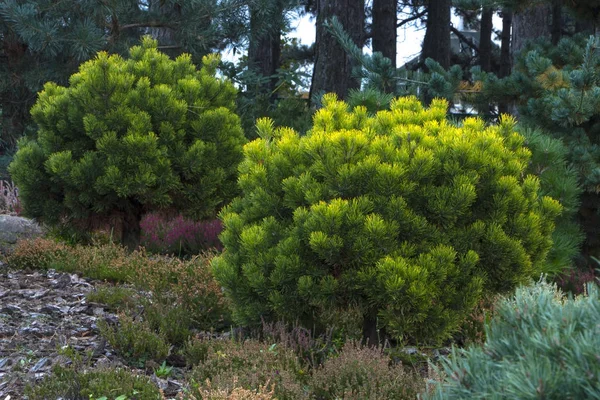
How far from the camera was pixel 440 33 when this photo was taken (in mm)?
18938

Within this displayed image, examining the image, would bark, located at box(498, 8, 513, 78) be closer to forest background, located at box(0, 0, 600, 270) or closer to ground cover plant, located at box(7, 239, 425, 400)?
forest background, located at box(0, 0, 600, 270)

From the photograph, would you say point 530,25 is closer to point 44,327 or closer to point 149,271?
point 149,271

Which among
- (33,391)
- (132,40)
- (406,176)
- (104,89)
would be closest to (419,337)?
(406,176)

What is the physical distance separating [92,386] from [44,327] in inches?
65.9

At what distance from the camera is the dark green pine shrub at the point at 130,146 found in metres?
7.55

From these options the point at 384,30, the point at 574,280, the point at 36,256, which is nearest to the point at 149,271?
the point at 36,256

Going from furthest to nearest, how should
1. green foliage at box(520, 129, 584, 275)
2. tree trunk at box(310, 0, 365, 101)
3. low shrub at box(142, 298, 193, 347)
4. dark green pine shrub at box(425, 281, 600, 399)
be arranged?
1. tree trunk at box(310, 0, 365, 101)
2. green foliage at box(520, 129, 584, 275)
3. low shrub at box(142, 298, 193, 347)
4. dark green pine shrub at box(425, 281, 600, 399)

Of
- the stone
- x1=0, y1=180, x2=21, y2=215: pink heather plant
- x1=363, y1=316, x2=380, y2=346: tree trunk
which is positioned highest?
x1=363, y1=316, x2=380, y2=346: tree trunk

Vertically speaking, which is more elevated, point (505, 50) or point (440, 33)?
point (440, 33)

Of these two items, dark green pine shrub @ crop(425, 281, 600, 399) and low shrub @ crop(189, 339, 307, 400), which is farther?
low shrub @ crop(189, 339, 307, 400)

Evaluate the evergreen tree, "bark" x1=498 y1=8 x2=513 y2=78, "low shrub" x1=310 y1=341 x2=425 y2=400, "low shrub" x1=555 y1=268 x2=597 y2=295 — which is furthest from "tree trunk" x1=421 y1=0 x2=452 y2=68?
"low shrub" x1=310 y1=341 x2=425 y2=400

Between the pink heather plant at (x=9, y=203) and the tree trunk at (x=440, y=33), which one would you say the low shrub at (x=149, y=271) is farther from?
the tree trunk at (x=440, y=33)

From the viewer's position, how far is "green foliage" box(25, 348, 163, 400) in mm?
4020

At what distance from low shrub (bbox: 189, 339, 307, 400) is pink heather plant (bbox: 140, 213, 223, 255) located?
183 inches
